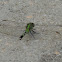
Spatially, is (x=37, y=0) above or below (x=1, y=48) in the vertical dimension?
above

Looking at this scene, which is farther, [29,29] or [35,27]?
[35,27]

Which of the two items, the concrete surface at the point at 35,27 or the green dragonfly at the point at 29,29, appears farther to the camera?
the green dragonfly at the point at 29,29

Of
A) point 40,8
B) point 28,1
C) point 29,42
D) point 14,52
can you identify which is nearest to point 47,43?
point 29,42

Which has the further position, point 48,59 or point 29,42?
point 29,42

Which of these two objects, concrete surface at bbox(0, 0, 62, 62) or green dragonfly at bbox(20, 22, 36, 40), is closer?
concrete surface at bbox(0, 0, 62, 62)

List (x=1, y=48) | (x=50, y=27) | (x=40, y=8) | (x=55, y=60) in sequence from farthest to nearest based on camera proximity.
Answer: (x=40, y=8) → (x=50, y=27) → (x=1, y=48) → (x=55, y=60)

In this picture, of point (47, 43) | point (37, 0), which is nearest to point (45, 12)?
point (37, 0)

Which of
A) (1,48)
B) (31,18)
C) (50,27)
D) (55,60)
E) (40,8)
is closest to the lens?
(55,60)

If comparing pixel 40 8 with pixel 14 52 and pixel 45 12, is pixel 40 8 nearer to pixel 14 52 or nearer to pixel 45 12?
pixel 45 12
